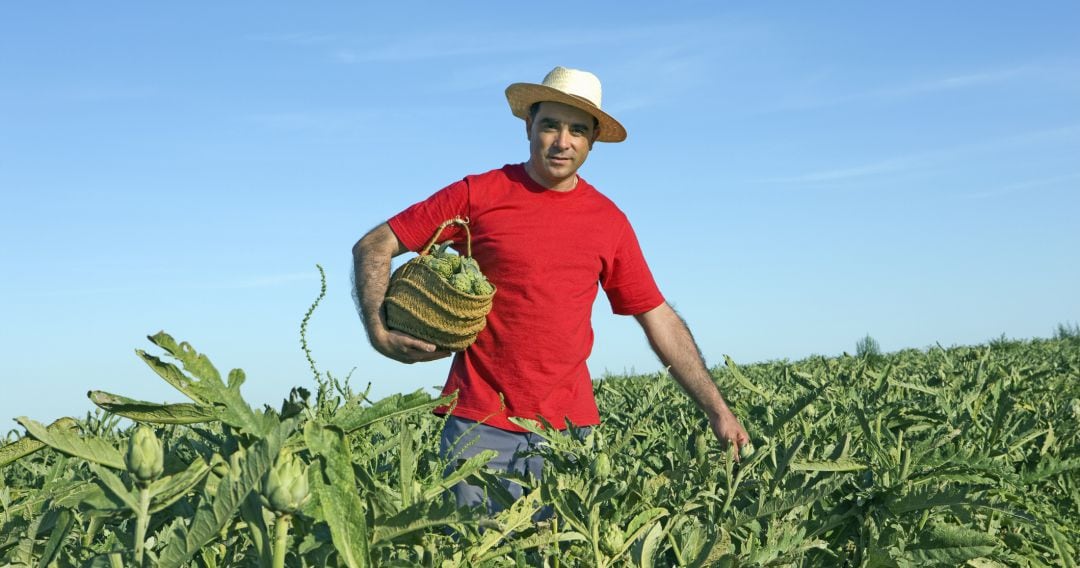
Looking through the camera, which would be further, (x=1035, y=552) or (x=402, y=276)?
(x=402, y=276)

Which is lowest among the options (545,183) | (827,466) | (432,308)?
(827,466)

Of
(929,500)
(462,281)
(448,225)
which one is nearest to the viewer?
(929,500)

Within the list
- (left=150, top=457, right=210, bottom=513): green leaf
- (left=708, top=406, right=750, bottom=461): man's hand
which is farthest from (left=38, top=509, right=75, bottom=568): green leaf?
(left=708, top=406, right=750, bottom=461): man's hand

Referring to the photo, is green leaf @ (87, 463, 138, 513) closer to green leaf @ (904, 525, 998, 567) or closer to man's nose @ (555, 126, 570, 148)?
green leaf @ (904, 525, 998, 567)

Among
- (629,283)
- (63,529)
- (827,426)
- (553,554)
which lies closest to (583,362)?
(629,283)

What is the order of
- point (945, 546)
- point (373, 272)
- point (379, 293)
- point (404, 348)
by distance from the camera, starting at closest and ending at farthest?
point (945, 546)
point (404, 348)
point (379, 293)
point (373, 272)

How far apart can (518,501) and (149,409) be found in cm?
72

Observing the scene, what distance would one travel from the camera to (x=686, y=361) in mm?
5289

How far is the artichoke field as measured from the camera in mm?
1258

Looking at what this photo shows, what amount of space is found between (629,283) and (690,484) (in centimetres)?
308

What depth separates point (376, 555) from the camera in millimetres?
1432

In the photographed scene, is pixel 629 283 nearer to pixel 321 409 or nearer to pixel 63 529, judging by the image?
pixel 321 409

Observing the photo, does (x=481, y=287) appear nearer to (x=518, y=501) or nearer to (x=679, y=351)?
(x=679, y=351)

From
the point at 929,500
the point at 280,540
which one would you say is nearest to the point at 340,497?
the point at 280,540
